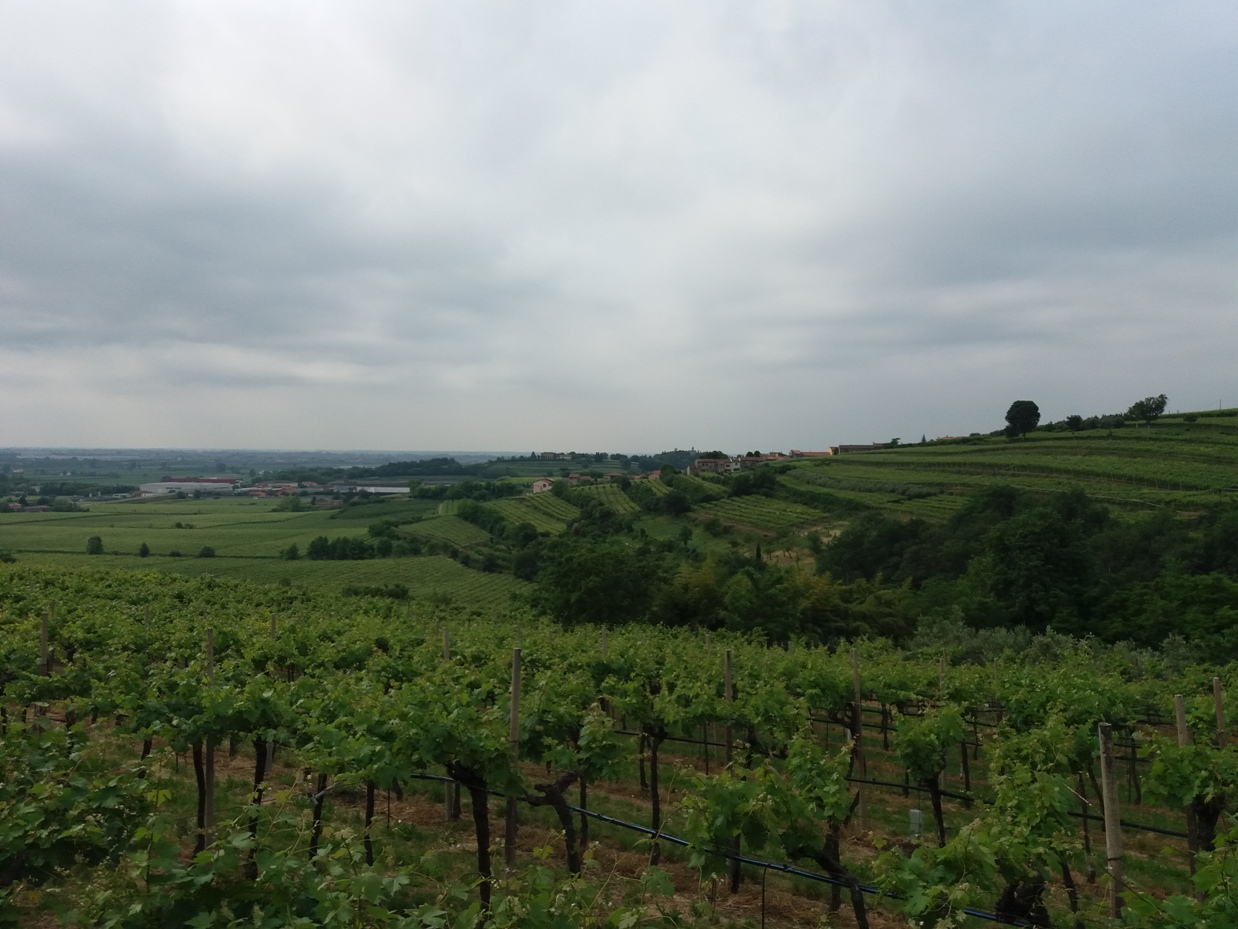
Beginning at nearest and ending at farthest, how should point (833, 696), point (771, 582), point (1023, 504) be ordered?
point (833, 696) < point (771, 582) < point (1023, 504)

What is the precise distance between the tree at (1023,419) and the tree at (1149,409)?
973 cm

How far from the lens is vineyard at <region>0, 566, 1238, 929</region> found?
4.07m

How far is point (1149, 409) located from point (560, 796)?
89.8m

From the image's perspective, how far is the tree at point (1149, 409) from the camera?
75125 mm

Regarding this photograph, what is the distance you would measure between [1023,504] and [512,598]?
38337 mm

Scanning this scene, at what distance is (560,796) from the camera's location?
740 centimetres

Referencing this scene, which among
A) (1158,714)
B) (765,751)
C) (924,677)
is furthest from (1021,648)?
(765,751)

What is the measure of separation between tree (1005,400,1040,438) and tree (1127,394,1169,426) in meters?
9.73

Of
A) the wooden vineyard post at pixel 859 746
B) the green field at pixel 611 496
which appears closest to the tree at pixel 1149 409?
the green field at pixel 611 496

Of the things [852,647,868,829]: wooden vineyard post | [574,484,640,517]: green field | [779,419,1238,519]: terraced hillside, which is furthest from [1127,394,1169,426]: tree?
[852,647,868,829]: wooden vineyard post

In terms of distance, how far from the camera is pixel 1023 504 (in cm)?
5225

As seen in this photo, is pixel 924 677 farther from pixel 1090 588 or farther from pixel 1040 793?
pixel 1090 588

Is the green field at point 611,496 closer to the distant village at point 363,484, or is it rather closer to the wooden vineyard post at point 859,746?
the distant village at point 363,484

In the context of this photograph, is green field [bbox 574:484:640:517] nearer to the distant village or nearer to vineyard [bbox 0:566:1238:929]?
the distant village
